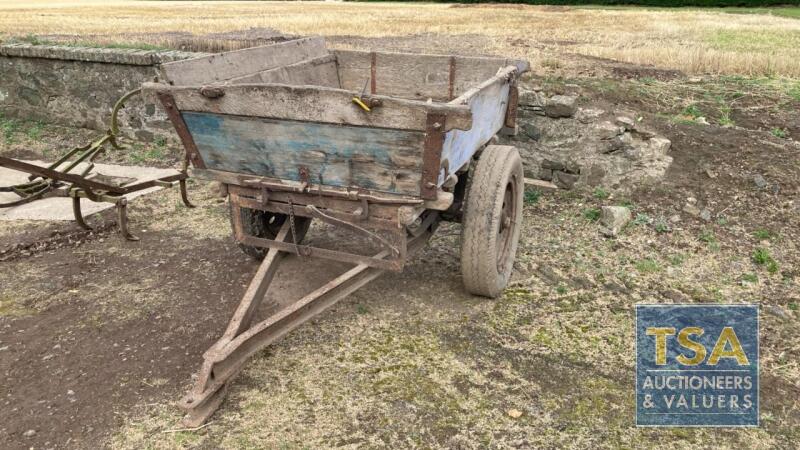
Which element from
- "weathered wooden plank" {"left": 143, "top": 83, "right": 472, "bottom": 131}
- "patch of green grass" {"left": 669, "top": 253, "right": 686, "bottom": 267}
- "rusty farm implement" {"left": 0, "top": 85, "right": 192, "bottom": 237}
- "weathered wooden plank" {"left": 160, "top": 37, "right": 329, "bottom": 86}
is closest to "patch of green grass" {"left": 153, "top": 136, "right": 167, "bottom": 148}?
"rusty farm implement" {"left": 0, "top": 85, "right": 192, "bottom": 237}

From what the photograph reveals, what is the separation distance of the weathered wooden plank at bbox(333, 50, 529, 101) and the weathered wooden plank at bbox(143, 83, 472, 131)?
6.90 feet

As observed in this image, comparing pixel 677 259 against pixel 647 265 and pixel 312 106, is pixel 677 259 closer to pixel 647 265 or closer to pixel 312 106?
pixel 647 265

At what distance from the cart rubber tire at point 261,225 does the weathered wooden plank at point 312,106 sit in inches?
36.8

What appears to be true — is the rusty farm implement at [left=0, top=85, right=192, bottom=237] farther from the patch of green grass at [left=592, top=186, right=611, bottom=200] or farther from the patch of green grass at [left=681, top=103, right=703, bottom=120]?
the patch of green grass at [left=681, top=103, right=703, bottom=120]

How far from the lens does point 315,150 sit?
3.13 m

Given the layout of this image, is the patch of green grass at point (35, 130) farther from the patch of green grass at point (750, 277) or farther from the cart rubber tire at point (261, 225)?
the patch of green grass at point (750, 277)

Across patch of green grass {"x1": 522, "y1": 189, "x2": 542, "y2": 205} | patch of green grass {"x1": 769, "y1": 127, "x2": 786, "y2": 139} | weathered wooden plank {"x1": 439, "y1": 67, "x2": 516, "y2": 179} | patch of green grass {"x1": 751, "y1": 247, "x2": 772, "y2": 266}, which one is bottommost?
patch of green grass {"x1": 751, "y1": 247, "x2": 772, "y2": 266}

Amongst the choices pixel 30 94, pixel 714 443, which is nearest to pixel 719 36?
pixel 714 443

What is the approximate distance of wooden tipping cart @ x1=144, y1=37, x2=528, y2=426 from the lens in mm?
2891

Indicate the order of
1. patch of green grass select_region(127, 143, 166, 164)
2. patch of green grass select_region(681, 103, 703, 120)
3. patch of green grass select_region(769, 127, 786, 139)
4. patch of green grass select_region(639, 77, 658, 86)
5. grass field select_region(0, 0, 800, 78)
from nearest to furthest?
patch of green grass select_region(769, 127, 786, 139) < patch of green grass select_region(681, 103, 703, 120) < patch of green grass select_region(127, 143, 166, 164) < patch of green grass select_region(639, 77, 658, 86) < grass field select_region(0, 0, 800, 78)

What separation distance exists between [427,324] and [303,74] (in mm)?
2242

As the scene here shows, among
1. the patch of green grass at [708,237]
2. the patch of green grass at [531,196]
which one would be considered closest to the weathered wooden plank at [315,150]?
the patch of green grass at [531,196]

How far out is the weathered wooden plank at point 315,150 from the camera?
9.81 ft

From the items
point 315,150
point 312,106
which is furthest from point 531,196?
point 312,106
